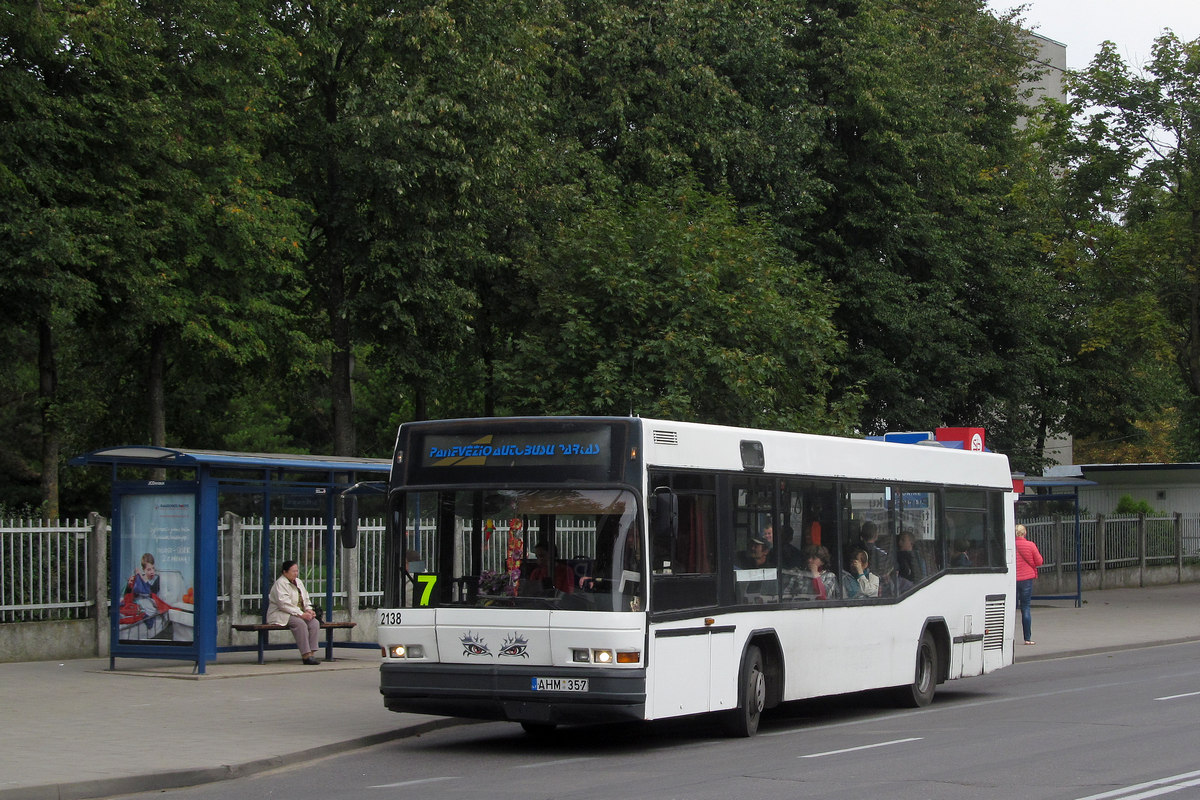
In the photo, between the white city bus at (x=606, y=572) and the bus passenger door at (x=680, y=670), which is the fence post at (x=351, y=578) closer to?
the white city bus at (x=606, y=572)

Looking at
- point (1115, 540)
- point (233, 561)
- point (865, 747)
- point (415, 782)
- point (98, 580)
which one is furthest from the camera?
point (1115, 540)

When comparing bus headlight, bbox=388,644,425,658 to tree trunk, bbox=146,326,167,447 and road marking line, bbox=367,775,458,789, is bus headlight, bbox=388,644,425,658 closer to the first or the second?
road marking line, bbox=367,775,458,789

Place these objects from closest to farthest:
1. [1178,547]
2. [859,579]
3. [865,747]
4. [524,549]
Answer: [524,549] → [865,747] → [859,579] → [1178,547]

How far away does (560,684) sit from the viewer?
35.4ft

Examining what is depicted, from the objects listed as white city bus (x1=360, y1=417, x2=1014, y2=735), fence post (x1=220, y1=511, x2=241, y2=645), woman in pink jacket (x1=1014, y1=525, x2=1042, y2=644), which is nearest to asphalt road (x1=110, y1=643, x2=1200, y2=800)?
white city bus (x1=360, y1=417, x2=1014, y2=735)

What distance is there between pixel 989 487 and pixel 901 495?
244 cm

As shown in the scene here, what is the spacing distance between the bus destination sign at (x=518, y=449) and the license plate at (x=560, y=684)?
5.46 feet

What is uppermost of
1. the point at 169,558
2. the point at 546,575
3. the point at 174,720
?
the point at 546,575

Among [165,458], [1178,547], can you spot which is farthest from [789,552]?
[1178,547]

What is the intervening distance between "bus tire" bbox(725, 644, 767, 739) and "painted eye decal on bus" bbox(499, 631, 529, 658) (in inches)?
82.8

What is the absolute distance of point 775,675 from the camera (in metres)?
12.6

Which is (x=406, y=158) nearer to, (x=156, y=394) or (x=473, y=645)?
(x=156, y=394)

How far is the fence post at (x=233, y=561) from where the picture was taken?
61.3 feet

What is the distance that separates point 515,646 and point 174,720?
4.03m
